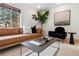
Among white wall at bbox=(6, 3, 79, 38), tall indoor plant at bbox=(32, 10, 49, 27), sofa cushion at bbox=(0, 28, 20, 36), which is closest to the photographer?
sofa cushion at bbox=(0, 28, 20, 36)

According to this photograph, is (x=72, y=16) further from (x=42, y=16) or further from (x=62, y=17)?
(x=42, y=16)

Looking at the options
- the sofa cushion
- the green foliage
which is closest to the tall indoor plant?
the green foliage

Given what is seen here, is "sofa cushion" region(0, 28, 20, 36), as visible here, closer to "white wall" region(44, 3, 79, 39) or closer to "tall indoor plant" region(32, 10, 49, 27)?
"tall indoor plant" region(32, 10, 49, 27)

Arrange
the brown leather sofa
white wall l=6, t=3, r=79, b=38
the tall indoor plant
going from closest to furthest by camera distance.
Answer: the brown leather sofa < white wall l=6, t=3, r=79, b=38 < the tall indoor plant

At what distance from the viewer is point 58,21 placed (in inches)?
135

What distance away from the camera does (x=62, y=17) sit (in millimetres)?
3467

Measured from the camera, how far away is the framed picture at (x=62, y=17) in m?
3.41

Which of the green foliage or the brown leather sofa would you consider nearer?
the brown leather sofa

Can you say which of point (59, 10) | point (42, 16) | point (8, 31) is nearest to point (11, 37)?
point (8, 31)

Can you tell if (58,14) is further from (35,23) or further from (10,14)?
(10,14)

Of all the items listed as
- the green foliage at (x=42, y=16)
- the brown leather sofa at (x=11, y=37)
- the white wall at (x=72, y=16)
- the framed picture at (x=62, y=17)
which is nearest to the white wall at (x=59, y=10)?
the white wall at (x=72, y=16)

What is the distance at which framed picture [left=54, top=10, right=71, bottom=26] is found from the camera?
341cm

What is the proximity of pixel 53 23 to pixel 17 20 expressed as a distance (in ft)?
4.47

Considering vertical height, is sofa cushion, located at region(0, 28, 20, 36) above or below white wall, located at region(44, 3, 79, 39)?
below
